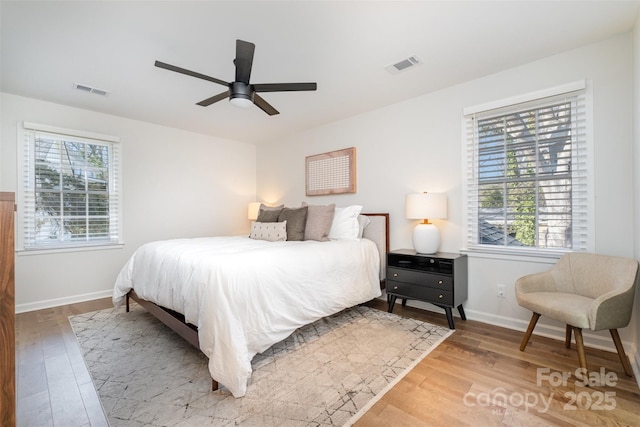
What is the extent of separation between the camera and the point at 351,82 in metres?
3.01

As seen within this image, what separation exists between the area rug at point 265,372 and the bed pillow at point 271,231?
108 centimetres

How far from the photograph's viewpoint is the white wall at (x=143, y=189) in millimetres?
3381

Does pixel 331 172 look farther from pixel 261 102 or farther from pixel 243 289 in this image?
pixel 243 289

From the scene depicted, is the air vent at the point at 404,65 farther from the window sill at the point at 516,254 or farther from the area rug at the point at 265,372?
the area rug at the point at 265,372

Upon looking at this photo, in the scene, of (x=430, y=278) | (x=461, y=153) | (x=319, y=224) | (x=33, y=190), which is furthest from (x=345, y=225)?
(x=33, y=190)

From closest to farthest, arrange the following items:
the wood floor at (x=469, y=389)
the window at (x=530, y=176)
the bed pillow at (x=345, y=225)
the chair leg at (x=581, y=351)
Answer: the wood floor at (x=469, y=389) → the chair leg at (x=581, y=351) → the window at (x=530, y=176) → the bed pillow at (x=345, y=225)

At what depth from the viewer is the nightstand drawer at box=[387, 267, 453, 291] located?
277cm

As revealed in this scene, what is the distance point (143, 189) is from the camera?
4.23 m

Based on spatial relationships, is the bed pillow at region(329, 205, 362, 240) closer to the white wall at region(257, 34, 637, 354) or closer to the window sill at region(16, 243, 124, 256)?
the white wall at region(257, 34, 637, 354)

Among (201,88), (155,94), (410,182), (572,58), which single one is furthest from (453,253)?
(155,94)

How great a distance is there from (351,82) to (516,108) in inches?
64.0

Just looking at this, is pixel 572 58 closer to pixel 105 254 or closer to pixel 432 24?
pixel 432 24

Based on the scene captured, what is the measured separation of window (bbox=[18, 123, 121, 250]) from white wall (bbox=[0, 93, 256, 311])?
0.39 feet

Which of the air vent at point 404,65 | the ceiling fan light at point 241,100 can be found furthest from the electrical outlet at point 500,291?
the ceiling fan light at point 241,100
